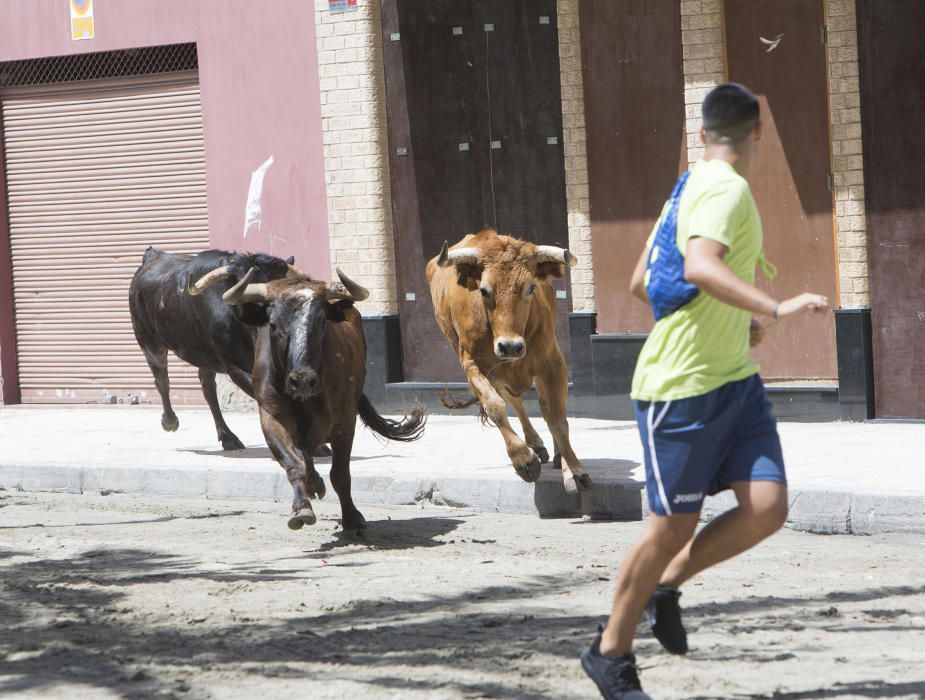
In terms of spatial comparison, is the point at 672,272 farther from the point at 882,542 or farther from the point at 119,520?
the point at 119,520

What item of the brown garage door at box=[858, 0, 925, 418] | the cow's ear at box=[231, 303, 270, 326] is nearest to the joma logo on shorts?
the cow's ear at box=[231, 303, 270, 326]

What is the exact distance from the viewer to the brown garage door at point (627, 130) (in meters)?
14.5

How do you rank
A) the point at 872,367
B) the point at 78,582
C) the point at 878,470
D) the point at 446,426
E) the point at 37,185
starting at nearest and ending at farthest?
the point at 78,582, the point at 878,470, the point at 872,367, the point at 446,426, the point at 37,185

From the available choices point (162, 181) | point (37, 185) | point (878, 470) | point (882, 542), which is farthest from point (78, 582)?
point (37, 185)

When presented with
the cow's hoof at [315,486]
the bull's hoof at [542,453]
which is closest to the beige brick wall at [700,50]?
the bull's hoof at [542,453]

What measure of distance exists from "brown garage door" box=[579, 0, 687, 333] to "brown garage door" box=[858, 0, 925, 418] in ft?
5.79

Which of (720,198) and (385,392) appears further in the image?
(385,392)

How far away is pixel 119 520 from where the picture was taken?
11.0 m

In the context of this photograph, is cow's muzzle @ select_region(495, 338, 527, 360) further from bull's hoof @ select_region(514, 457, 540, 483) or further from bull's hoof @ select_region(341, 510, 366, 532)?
bull's hoof @ select_region(341, 510, 366, 532)

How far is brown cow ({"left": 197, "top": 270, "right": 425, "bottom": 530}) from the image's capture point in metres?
9.62

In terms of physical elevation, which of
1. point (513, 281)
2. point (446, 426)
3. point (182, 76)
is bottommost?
point (446, 426)

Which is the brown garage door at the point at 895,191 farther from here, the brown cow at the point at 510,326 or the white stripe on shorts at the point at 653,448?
the white stripe on shorts at the point at 653,448

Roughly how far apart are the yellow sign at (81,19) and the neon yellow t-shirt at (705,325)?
44.1 feet

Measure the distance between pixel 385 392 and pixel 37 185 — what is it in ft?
16.4
